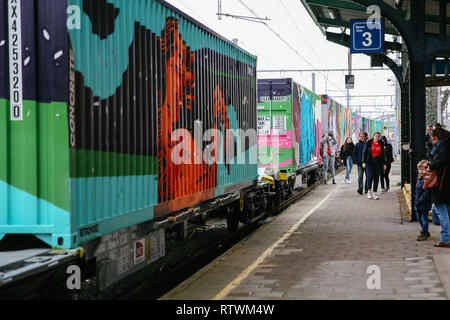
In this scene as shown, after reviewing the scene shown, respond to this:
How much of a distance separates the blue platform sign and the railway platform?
3342mm

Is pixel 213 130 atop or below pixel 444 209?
atop

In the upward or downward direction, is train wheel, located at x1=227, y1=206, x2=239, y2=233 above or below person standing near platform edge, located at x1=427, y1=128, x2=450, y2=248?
below

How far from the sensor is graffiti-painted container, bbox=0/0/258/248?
15.7ft

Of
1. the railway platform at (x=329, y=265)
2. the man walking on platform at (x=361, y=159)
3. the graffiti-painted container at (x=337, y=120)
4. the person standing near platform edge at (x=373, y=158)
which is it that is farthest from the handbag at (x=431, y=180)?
the graffiti-painted container at (x=337, y=120)

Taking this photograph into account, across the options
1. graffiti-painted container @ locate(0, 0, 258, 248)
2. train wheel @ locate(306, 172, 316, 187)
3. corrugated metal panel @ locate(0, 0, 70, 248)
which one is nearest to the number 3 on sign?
graffiti-painted container @ locate(0, 0, 258, 248)

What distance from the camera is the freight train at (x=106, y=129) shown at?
15.7 feet

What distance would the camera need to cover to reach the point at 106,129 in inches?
216

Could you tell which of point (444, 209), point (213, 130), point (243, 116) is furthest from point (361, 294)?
point (243, 116)

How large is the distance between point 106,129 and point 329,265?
3657mm

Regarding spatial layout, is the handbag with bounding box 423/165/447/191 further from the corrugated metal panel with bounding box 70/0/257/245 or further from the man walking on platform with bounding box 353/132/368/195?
the man walking on platform with bounding box 353/132/368/195

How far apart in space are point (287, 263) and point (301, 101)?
1015cm

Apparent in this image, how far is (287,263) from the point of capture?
317 inches

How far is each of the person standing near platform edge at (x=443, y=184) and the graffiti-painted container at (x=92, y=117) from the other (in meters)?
3.49
